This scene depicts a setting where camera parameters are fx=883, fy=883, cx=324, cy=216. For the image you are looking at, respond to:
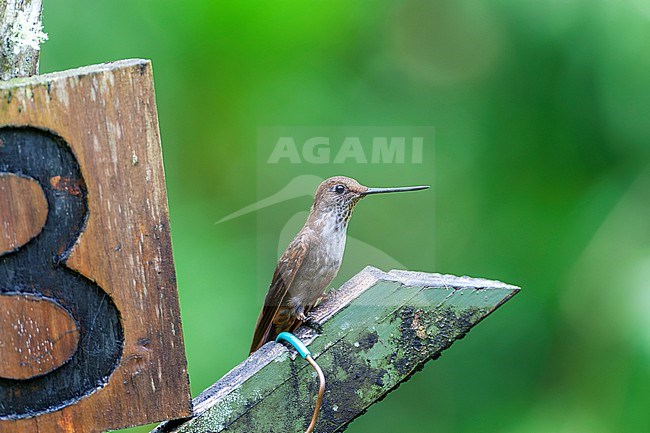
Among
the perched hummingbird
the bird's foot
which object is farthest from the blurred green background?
the bird's foot

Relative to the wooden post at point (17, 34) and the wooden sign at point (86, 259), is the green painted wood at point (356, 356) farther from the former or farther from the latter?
the wooden post at point (17, 34)

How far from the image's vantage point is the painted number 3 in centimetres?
106

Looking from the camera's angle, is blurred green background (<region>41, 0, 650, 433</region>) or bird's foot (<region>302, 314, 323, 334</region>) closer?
bird's foot (<region>302, 314, 323, 334</region>)

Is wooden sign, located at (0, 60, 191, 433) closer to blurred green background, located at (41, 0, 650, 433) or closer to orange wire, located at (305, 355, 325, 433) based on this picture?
orange wire, located at (305, 355, 325, 433)

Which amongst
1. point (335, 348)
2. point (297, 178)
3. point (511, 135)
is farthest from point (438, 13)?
point (335, 348)

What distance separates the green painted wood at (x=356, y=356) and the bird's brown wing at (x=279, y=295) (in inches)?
9.7

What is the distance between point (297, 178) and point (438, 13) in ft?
1.94

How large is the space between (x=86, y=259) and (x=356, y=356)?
14.7 inches

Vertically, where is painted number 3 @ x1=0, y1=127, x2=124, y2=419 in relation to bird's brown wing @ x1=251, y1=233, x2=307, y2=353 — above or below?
above

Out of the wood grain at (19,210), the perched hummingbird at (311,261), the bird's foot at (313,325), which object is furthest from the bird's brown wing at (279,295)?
the wood grain at (19,210)

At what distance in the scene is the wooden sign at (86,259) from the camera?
3.47 feet

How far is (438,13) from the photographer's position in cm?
224

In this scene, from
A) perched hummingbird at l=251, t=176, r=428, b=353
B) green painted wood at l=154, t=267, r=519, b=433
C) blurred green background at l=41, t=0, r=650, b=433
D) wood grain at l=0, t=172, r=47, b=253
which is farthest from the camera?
blurred green background at l=41, t=0, r=650, b=433

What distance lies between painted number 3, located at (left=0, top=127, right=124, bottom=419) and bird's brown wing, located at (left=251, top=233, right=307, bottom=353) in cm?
39
